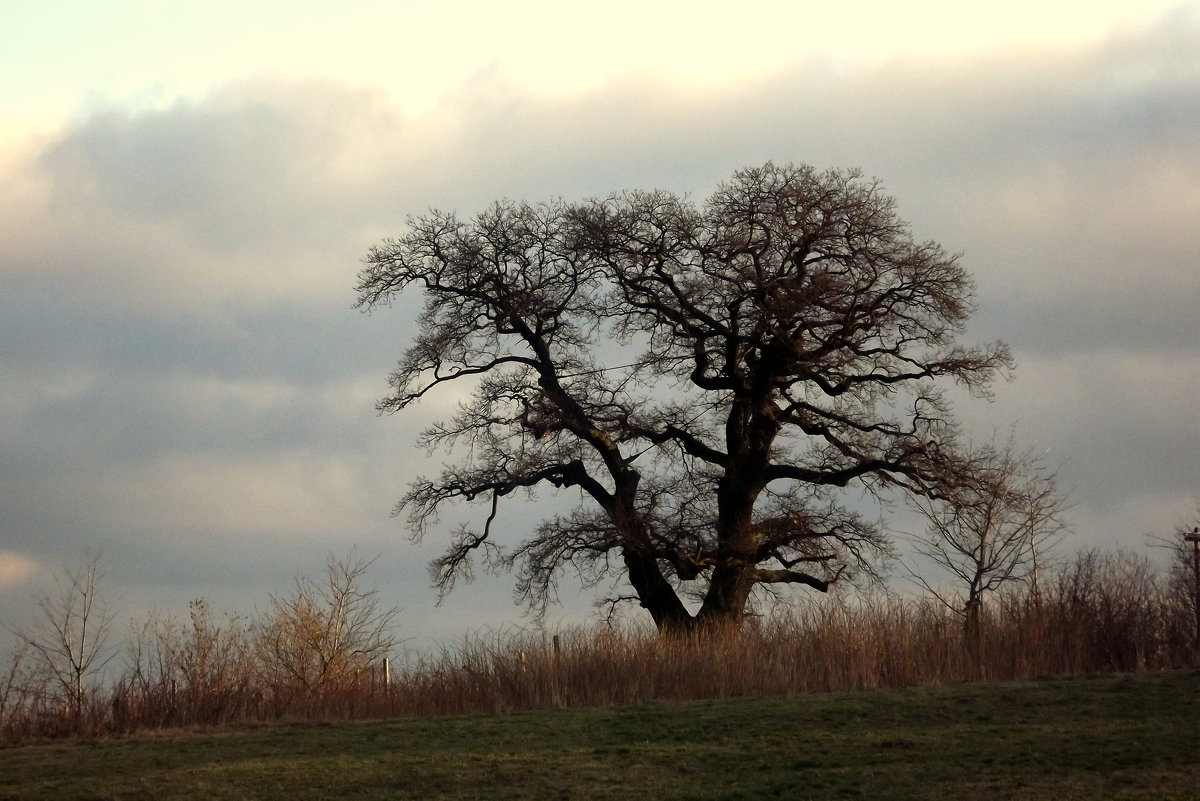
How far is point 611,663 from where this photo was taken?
60.6 ft

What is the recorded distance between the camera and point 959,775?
10.6m

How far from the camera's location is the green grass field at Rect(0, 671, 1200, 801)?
→ 1059 cm

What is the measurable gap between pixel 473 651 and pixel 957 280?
13.6 metres

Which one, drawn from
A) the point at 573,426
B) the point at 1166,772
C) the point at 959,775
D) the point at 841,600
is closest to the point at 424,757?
the point at 959,775

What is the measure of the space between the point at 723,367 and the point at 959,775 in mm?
16610

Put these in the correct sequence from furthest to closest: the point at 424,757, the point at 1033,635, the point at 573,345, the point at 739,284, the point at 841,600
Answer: the point at 573,345 < the point at 739,284 < the point at 841,600 < the point at 1033,635 < the point at 424,757

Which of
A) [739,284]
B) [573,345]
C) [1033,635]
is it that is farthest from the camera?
[573,345]

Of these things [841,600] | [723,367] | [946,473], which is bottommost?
[841,600]

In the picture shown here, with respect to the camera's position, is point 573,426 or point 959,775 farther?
point 573,426

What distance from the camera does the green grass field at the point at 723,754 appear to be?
34.8 feet

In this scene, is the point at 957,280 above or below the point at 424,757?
above

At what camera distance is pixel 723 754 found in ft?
40.4

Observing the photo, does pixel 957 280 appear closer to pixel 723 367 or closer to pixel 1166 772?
pixel 723 367

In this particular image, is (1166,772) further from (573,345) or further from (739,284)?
(573,345)
